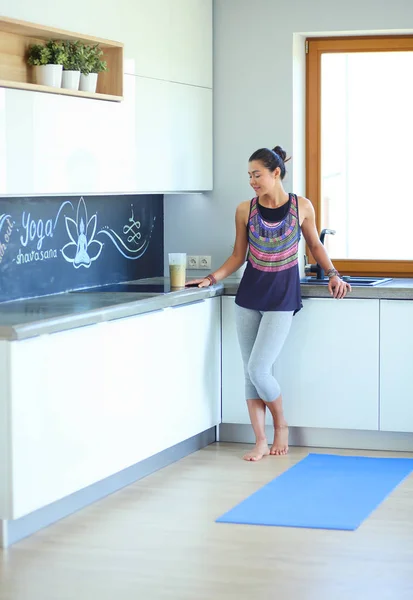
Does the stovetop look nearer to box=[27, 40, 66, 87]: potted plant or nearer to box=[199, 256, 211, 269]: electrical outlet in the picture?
box=[199, 256, 211, 269]: electrical outlet

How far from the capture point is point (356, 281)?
5.52 meters

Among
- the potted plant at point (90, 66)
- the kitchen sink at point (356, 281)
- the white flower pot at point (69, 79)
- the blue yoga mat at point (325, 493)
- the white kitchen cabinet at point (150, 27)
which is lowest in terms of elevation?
the blue yoga mat at point (325, 493)

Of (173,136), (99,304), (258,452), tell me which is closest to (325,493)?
(258,452)

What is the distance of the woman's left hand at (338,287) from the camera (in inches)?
203

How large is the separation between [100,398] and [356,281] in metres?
1.77

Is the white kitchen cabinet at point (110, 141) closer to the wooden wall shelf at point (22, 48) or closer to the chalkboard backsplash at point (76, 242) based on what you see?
the wooden wall shelf at point (22, 48)

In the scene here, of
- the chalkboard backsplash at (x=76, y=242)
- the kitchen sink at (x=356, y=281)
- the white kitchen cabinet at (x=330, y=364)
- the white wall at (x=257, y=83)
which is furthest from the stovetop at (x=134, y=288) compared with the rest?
the kitchen sink at (x=356, y=281)

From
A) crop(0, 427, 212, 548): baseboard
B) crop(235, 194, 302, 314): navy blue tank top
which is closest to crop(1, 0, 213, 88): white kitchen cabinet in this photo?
crop(235, 194, 302, 314): navy blue tank top

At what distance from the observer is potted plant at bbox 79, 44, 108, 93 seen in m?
4.36

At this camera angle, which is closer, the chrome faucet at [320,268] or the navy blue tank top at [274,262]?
the navy blue tank top at [274,262]

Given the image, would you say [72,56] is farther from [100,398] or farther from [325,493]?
[325,493]

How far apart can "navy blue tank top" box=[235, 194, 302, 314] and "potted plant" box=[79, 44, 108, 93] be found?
105cm

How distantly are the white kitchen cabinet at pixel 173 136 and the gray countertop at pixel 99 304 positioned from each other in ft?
1.78

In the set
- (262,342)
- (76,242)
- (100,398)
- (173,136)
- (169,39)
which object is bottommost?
(100,398)
